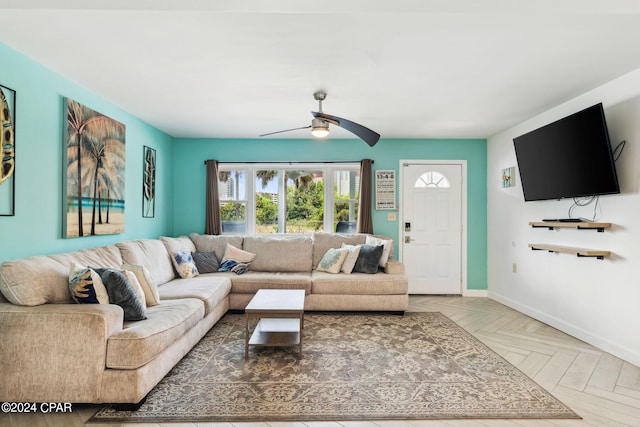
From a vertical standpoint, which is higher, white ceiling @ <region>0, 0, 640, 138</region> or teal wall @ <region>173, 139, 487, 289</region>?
white ceiling @ <region>0, 0, 640, 138</region>

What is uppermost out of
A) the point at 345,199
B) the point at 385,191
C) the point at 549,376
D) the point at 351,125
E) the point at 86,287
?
the point at 351,125

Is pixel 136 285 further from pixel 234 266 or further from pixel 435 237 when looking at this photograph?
pixel 435 237

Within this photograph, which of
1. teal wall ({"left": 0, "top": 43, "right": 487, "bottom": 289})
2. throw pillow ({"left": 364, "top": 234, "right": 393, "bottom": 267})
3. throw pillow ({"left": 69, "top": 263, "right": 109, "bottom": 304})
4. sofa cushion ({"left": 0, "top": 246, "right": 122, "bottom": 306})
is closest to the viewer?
sofa cushion ({"left": 0, "top": 246, "right": 122, "bottom": 306})

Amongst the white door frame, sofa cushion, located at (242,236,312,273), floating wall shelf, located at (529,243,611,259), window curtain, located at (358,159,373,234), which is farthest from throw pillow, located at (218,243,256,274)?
floating wall shelf, located at (529,243,611,259)

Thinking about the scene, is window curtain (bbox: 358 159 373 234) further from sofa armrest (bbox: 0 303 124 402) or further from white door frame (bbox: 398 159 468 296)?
sofa armrest (bbox: 0 303 124 402)

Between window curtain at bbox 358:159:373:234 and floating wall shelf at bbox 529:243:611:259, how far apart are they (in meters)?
2.09

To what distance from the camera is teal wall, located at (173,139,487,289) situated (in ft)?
17.1

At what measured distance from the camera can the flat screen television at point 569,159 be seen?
2902mm

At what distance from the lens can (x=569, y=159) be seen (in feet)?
10.7

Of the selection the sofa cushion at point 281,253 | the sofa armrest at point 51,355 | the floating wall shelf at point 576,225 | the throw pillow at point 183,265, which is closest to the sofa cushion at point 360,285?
the sofa cushion at point 281,253

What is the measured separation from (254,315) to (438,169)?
375 centimetres

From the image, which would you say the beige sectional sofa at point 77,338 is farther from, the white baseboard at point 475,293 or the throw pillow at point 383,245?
the white baseboard at point 475,293

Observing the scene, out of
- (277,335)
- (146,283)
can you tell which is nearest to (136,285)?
(146,283)

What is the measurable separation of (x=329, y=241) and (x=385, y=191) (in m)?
1.19
